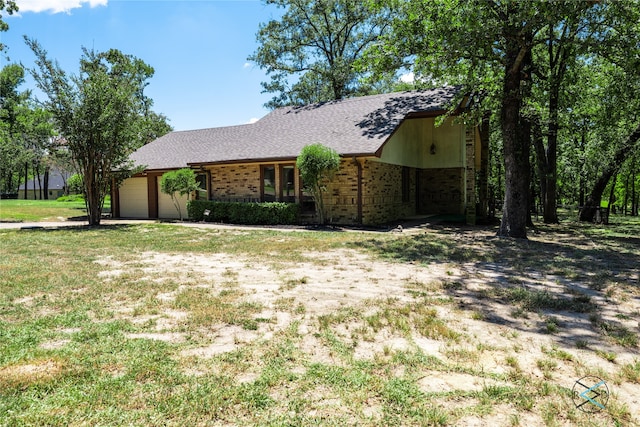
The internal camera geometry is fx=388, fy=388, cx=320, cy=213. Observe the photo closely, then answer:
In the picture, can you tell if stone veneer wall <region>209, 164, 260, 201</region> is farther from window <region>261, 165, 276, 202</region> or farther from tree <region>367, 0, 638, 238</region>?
tree <region>367, 0, 638, 238</region>

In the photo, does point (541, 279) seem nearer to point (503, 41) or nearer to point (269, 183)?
point (503, 41)

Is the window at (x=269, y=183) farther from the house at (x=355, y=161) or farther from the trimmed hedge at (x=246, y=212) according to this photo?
the trimmed hedge at (x=246, y=212)

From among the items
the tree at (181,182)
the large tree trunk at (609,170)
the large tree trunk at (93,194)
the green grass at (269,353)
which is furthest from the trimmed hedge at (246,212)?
the large tree trunk at (609,170)

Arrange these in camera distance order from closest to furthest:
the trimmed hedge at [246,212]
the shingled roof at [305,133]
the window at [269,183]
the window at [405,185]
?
the trimmed hedge at [246,212]
the shingled roof at [305,133]
the window at [269,183]
the window at [405,185]

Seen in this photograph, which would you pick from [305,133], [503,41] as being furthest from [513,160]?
[305,133]

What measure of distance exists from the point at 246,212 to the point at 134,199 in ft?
26.2

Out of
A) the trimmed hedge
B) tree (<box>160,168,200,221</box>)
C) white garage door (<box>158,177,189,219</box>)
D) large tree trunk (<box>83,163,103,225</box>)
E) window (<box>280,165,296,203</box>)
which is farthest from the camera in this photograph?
white garage door (<box>158,177,189,219</box>)

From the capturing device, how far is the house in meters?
14.1

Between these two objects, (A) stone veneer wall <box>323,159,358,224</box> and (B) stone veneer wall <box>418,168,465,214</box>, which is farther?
(B) stone veneer wall <box>418,168,465,214</box>

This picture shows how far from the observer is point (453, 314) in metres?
4.08

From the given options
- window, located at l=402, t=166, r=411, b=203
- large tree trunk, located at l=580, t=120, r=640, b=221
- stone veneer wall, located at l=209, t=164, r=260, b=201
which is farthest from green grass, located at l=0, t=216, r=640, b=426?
large tree trunk, located at l=580, t=120, r=640, b=221

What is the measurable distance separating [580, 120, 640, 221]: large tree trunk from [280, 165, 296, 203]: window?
13983 mm
